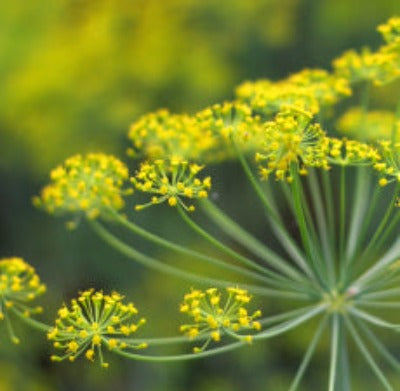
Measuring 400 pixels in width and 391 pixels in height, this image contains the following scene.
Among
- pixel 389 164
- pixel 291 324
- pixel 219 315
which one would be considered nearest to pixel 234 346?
pixel 219 315

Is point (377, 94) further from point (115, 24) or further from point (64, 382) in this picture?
point (64, 382)

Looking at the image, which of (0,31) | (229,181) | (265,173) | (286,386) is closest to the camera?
(265,173)

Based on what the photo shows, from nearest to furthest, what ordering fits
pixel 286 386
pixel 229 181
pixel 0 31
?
1. pixel 0 31
2. pixel 286 386
3. pixel 229 181

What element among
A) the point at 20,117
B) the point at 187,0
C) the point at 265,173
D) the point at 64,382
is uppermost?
the point at 187,0

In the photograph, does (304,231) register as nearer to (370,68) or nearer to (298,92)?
(298,92)

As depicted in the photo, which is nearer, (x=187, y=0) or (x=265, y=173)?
(x=265, y=173)

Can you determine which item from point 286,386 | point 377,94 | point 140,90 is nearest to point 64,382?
point 286,386

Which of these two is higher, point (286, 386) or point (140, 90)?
point (140, 90)
